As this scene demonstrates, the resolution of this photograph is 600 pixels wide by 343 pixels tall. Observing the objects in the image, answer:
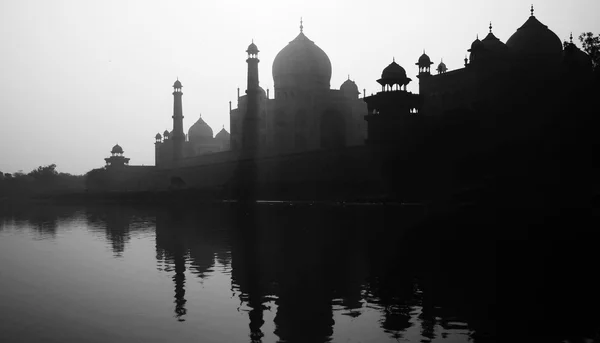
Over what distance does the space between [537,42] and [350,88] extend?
15.9 m

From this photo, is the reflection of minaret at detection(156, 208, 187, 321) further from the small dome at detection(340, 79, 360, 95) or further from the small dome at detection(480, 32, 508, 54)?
the small dome at detection(340, 79, 360, 95)

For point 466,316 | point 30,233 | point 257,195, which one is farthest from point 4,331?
point 257,195

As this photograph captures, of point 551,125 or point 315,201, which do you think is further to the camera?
point 315,201

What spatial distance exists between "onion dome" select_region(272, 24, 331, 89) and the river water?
80.5 ft

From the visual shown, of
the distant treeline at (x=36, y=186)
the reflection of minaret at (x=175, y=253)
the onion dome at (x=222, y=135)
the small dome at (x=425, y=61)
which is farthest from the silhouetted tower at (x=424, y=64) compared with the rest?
the distant treeline at (x=36, y=186)

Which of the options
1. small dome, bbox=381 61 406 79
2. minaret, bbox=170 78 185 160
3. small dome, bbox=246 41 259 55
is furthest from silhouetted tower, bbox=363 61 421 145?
minaret, bbox=170 78 185 160

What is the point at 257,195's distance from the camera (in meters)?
36.7

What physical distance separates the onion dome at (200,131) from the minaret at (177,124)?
739cm

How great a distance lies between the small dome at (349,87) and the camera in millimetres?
44750

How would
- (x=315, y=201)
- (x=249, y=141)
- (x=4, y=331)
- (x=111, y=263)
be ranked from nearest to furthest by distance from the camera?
(x=4, y=331) < (x=111, y=263) < (x=315, y=201) < (x=249, y=141)

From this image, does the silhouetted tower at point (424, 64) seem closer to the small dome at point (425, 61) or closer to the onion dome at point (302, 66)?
the small dome at point (425, 61)

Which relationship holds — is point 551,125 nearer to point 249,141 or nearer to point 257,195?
point 257,195

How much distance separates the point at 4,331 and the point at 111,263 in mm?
5490

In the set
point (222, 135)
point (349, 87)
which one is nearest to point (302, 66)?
point (349, 87)
